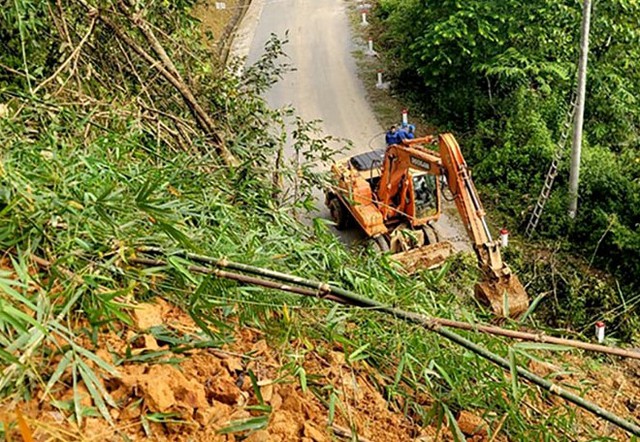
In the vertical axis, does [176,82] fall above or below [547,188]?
above

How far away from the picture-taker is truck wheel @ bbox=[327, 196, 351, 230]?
1078cm

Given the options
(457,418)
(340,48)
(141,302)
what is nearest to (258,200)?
(141,302)

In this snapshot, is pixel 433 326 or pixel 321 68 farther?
pixel 321 68

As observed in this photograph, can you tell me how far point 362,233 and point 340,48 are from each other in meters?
9.51

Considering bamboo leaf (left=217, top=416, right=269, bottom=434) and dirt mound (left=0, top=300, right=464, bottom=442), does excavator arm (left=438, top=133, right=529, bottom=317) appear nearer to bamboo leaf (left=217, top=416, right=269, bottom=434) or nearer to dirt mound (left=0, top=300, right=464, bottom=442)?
dirt mound (left=0, top=300, right=464, bottom=442)

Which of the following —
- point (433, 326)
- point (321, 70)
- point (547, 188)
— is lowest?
point (547, 188)


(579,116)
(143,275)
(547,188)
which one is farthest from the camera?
(547,188)

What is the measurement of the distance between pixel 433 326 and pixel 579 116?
29.2 ft

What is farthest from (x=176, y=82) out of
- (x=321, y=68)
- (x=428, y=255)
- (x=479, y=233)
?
(x=321, y=68)

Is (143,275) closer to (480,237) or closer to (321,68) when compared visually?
(480,237)

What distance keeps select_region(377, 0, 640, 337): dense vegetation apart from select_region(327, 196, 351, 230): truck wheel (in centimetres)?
305

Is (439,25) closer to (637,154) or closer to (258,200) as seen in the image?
(637,154)

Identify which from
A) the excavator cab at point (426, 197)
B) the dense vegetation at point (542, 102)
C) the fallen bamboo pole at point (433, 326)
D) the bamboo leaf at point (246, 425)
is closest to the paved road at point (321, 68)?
the dense vegetation at point (542, 102)

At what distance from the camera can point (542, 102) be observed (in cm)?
1312
